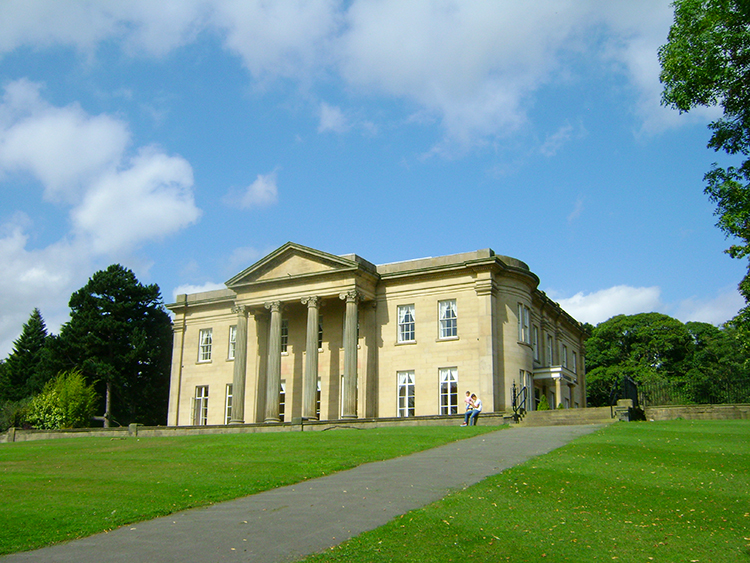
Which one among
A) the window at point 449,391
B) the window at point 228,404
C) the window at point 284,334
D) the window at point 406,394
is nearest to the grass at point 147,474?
the window at point 449,391

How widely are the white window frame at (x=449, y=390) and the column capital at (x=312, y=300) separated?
7275 mm

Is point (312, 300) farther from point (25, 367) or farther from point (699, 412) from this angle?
point (25, 367)

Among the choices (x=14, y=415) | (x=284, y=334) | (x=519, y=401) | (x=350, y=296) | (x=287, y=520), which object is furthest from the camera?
(x=14, y=415)

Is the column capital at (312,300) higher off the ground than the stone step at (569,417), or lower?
higher

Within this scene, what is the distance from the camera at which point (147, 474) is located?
50.9 ft

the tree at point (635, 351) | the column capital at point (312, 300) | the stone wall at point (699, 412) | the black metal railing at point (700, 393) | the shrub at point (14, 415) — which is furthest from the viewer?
the tree at point (635, 351)

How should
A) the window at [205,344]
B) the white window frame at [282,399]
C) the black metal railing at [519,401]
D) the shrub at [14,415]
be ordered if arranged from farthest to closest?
the shrub at [14,415], the window at [205,344], the white window frame at [282,399], the black metal railing at [519,401]

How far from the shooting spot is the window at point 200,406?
41.4 meters

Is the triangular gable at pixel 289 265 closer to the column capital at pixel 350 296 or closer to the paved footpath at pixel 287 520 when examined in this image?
the column capital at pixel 350 296

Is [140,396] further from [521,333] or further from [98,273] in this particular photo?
[521,333]

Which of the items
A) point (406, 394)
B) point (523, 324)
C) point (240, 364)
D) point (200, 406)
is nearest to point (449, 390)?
point (406, 394)

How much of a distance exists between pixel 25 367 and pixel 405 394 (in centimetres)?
3676

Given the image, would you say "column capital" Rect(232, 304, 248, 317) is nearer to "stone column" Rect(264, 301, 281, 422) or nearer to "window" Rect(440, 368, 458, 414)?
"stone column" Rect(264, 301, 281, 422)

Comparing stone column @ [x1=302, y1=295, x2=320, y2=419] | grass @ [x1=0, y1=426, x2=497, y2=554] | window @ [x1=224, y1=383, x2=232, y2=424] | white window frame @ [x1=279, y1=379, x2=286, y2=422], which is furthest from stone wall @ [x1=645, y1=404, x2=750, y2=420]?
window @ [x1=224, y1=383, x2=232, y2=424]
